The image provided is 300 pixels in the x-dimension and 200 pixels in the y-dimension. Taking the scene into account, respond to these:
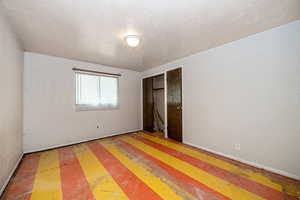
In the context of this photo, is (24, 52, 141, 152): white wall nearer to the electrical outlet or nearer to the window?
the window

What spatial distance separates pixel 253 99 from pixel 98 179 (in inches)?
109

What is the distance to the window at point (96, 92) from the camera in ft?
11.3

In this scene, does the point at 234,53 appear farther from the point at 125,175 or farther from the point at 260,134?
the point at 125,175

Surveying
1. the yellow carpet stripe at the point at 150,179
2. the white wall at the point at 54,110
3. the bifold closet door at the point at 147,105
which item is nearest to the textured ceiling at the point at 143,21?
the white wall at the point at 54,110

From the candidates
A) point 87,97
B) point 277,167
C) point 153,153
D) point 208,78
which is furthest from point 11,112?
point 277,167

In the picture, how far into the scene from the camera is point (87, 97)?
355cm

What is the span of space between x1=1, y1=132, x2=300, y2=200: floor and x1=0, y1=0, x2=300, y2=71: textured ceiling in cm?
223

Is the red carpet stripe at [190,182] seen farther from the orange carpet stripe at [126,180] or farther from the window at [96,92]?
the window at [96,92]

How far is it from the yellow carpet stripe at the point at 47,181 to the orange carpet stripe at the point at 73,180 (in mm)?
65

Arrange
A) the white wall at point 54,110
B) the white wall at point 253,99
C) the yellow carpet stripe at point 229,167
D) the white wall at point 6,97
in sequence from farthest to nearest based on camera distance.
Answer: the white wall at point 54,110
the white wall at point 253,99
the yellow carpet stripe at point 229,167
the white wall at point 6,97

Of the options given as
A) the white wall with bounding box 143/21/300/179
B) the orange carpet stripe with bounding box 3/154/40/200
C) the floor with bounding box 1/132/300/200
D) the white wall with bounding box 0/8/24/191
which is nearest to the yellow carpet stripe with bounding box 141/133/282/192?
the floor with bounding box 1/132/300/200

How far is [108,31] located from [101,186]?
7.47ft

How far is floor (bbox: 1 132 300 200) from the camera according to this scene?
1.50 meters

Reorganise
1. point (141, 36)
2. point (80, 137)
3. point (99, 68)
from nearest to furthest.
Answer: point (141, 36)
point (80, 137)
point (99, 68)
